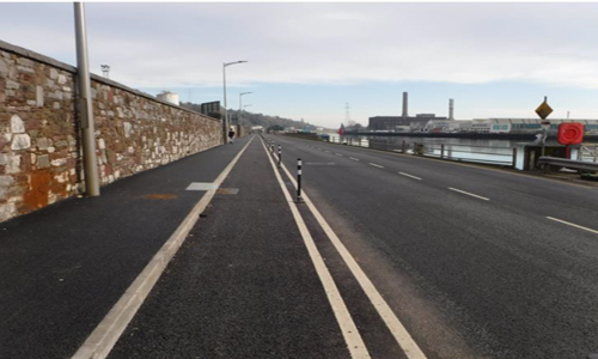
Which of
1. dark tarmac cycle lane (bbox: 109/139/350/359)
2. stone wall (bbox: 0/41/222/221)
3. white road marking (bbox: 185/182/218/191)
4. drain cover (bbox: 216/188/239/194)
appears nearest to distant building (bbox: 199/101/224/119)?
stone wall (bbox: 0/41/222/221)

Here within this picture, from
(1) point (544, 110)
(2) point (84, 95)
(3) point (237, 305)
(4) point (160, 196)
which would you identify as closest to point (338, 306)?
(3) point (237, 305)

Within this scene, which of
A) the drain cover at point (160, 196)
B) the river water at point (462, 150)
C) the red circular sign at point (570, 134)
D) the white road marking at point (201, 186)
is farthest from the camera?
the river water at point (462, 150)

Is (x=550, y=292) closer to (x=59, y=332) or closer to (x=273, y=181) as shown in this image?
(x=59, y=332)

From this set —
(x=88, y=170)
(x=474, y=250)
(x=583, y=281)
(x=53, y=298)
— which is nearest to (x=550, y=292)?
(x=583, y=281)

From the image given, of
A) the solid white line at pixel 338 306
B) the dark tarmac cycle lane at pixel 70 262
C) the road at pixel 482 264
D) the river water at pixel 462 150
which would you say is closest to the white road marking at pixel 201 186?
the dark tarmac cycle lane at pixel 70 262

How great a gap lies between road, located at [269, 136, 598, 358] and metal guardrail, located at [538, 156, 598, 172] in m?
4.46

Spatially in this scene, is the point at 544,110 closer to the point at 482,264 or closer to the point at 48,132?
the point at 482,264

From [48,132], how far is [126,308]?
19.7 feet

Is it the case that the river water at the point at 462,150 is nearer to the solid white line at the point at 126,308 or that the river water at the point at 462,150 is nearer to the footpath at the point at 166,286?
the footpath at the point at 166,286

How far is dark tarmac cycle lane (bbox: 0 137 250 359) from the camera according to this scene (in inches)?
130

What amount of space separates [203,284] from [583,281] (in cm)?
474

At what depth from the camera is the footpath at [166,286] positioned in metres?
3.21

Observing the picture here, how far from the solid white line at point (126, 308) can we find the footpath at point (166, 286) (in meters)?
0.07

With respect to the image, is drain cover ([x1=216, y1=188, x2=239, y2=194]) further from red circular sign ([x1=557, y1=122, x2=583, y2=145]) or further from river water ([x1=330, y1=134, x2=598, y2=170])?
red circular sign ([x1=557, y1=122, x2=583, y2=145])
